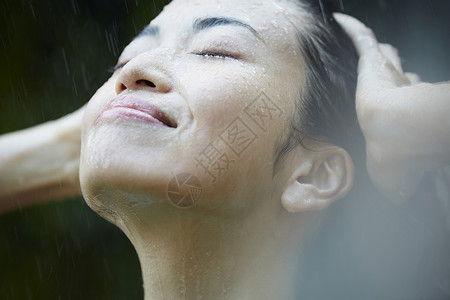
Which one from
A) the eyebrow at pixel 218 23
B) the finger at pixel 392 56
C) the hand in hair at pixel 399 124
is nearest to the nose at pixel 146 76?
the eyebrow at pixel 218 23

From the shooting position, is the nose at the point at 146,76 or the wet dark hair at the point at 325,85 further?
the wet dark hair at the point at 325,85

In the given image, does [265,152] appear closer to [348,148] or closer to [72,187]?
[348,148]

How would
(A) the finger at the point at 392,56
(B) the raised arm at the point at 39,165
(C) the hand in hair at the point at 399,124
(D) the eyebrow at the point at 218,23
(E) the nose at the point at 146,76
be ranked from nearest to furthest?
(C) the hand in hair at the point at 399,124, (E) the nose at the point at 146,76, (D) the eyebrow at the point at 218,23, (A) the finger at the point at 392,56, (B) the raised arm at the point at 39,165

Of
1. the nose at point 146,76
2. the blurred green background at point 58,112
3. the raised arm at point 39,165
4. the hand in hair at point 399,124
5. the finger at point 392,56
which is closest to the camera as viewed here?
the hand in hair at point 399,124

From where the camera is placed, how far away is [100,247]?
2.40 m

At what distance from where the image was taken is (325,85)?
4.40 feet

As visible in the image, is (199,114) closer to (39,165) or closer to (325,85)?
(325,85)

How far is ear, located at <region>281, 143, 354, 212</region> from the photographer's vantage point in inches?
48.8

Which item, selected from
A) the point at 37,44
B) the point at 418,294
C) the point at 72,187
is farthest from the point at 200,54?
the point at 37,44

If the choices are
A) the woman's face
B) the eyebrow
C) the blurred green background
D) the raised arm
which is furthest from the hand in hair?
the blurred green background

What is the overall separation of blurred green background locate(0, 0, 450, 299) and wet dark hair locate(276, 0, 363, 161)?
3.91 ft

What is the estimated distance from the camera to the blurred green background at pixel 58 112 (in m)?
2.35

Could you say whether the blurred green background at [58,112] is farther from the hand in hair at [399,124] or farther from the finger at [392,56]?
the hand in hair at [399,124]

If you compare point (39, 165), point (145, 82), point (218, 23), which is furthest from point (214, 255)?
point (39, 165)
